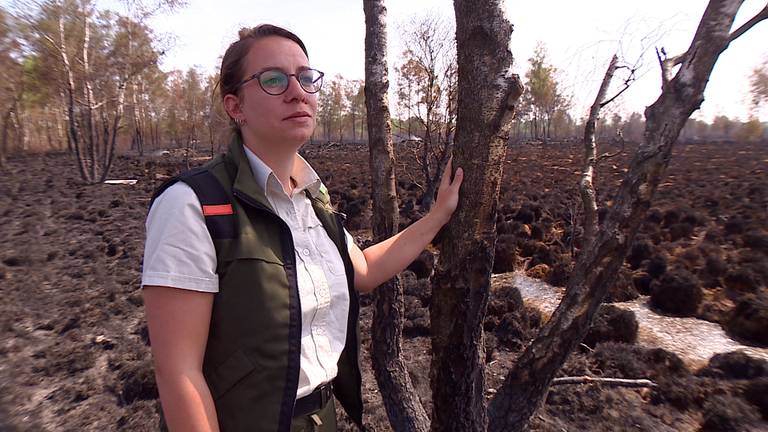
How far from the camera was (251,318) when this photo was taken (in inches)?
41.6

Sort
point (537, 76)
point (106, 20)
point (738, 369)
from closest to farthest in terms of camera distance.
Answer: point (738, 369)
point (106, 20)
point (537, 76)

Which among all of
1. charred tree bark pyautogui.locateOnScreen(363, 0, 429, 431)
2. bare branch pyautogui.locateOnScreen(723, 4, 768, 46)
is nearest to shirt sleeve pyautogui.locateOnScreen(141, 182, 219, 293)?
charred tree bark pyautogui.locateOnScreen(363, 0, 429, 431)

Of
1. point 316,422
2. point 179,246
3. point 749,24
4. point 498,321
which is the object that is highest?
point 749,24

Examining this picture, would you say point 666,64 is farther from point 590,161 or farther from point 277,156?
point 277,156

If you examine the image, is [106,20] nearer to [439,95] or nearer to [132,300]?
[439,95]

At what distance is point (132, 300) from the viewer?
5871mm

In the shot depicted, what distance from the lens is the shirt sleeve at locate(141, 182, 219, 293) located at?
0.95 metres

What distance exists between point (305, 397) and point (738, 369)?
4562mm

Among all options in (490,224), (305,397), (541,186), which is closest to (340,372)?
(305,397)

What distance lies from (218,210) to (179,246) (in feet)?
0.45

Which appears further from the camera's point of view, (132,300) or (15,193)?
(15,193)

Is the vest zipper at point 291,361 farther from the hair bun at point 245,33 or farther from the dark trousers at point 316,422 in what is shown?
the hair bun at point 245,33

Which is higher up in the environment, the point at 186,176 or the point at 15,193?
the point at 186,176

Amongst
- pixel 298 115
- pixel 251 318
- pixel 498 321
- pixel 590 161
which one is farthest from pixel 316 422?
pixel 498 321
